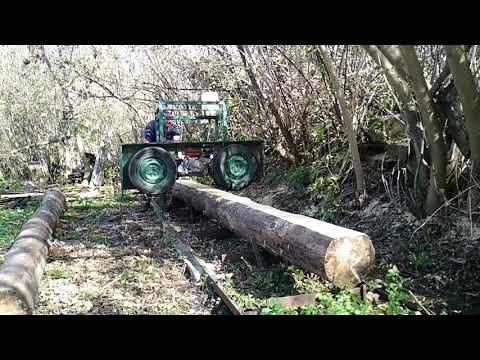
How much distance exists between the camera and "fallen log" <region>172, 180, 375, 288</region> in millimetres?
4176

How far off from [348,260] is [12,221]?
759 centimetres

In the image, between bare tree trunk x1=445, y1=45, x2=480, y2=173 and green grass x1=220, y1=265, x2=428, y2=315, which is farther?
bare tree trunk x1=445, y1=45, x2=480, y2=173

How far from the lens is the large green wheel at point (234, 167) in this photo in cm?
845

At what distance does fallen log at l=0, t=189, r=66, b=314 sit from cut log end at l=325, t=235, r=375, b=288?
2573 mm

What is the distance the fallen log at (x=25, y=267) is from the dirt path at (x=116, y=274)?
10.6 inches

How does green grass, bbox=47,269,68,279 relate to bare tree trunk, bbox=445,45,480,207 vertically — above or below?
below

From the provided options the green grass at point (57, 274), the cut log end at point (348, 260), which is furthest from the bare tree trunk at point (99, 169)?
the cut log end at point (348, 260)

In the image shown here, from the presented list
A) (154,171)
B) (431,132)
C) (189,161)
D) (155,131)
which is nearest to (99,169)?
(155,131)

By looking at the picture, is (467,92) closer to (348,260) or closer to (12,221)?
(348,260)

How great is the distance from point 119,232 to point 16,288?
13.7 feet

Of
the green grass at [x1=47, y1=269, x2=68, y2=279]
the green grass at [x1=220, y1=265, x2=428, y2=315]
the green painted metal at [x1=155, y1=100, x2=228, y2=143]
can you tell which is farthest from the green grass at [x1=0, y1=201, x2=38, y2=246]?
the green grass at [x1=220, y1=265, x2=428, y2=315]

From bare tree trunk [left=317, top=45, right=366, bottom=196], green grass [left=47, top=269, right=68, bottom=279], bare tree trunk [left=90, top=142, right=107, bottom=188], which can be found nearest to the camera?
green grass [left=47, top=269, right=68, bottom=279]

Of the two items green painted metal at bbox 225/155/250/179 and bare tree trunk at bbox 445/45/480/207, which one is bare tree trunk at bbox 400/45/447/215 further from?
green painted metal at bbox 225/155/250/179

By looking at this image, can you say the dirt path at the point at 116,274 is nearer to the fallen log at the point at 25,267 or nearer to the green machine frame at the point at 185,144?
the fallen log at the point at 25,267
